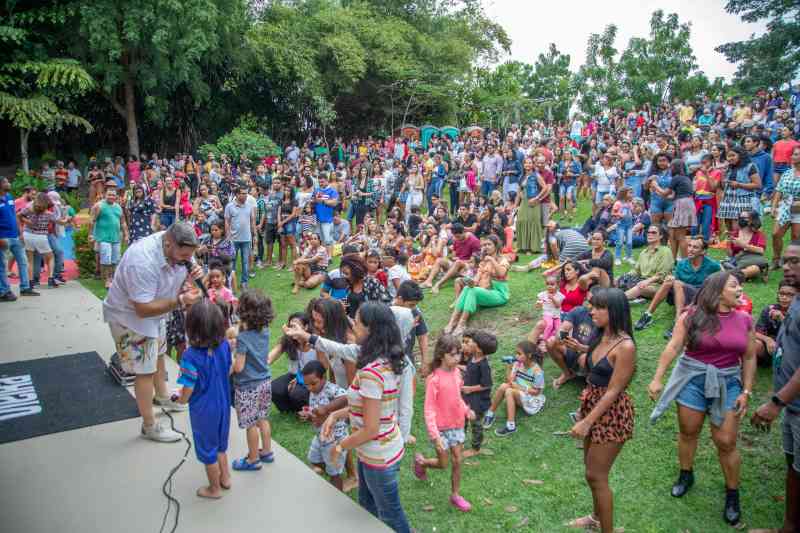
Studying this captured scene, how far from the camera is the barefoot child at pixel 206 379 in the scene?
13.0 ft

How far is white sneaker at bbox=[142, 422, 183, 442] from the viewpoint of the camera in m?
4.92

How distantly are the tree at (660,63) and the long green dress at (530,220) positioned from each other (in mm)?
33460

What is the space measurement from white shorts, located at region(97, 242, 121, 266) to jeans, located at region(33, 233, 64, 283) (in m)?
0.63

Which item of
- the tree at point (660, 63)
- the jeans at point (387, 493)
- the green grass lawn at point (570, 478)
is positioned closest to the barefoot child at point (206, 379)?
the jeans at point (387, 493)

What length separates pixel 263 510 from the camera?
407cm

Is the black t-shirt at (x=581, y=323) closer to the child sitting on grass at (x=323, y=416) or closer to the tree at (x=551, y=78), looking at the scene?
the child sitting on grass at (x=323, y=416)

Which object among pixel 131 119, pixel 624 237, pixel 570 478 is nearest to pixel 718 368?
pixel 570 478

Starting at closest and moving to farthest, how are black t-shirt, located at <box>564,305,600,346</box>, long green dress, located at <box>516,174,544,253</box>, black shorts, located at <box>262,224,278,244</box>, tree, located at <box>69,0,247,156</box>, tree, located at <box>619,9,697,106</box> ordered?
black t-shirt, located at <box>564,305,600,346</box> < long green dress, located at <box>516,174,544,253</box> < black shorts, located at <box>262,224,278,244</box> < tree, located at <box>69,0,247,156</box> < tree, located at <box>619,9,697,106</box>

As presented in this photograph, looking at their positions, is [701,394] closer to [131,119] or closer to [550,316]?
[550,316]

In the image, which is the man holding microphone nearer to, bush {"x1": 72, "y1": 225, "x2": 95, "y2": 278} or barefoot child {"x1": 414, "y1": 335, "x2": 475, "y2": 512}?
barefoot child {"x1": 414, "y1": 335, "x2": 475, "y2": 512}

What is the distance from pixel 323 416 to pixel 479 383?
1.66m

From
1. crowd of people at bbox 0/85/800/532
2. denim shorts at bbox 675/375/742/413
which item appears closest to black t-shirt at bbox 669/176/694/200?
crowd of people at bbox 0/85/800/532

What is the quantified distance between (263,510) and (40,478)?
1.70 metres

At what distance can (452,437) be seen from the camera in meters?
4.70
